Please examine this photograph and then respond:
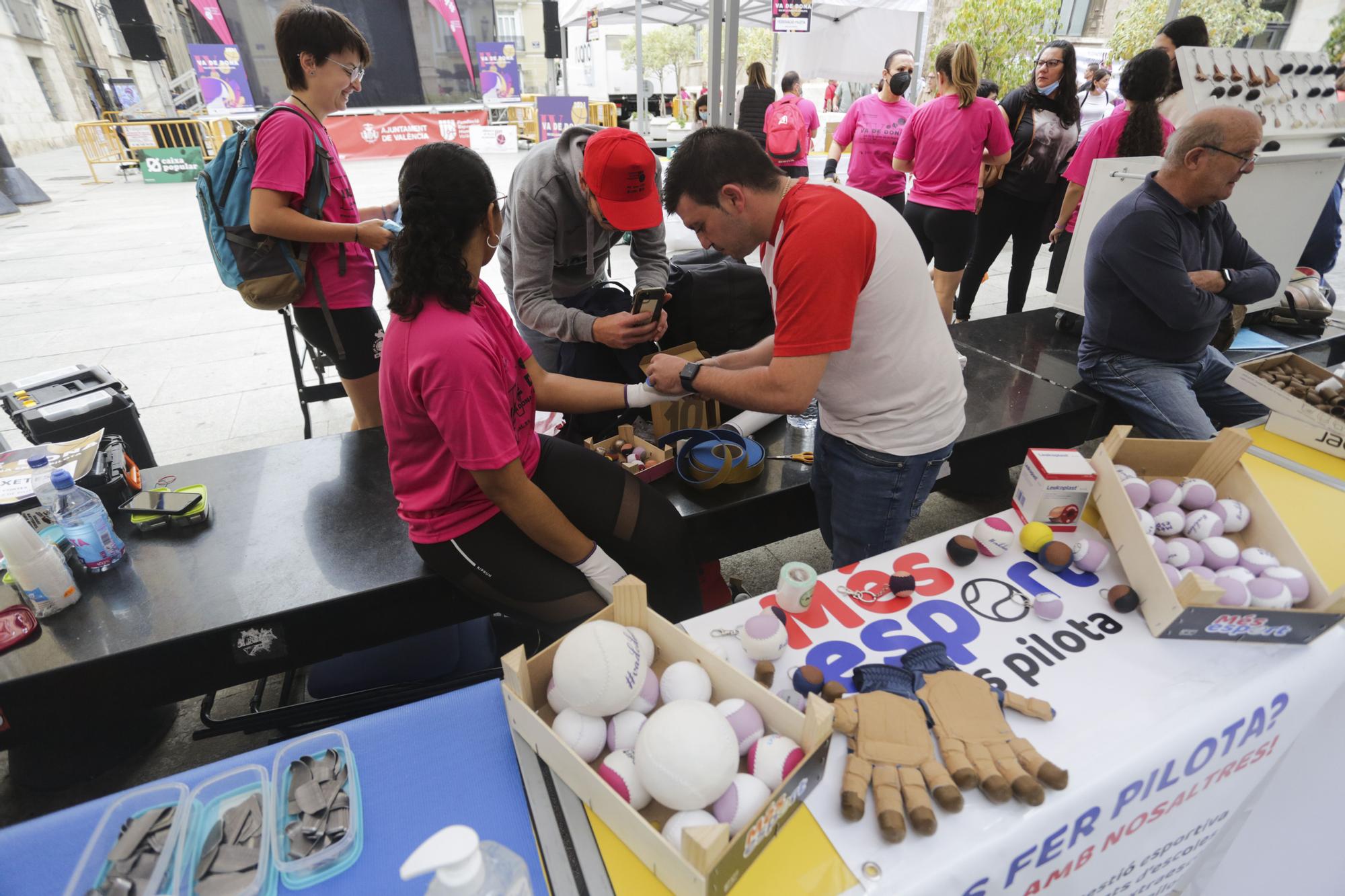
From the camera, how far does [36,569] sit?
1.62 m

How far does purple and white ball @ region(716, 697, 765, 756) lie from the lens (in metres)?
1.03

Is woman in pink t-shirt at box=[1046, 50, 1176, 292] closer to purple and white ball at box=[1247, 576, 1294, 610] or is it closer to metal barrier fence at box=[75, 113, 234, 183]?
purple and white ball at box=[1247, 576, 1294, 610]

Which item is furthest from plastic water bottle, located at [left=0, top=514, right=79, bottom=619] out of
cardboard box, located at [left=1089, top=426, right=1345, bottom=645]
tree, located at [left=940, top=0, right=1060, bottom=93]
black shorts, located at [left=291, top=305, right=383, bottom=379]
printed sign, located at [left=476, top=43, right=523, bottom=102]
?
printed sign, located at [left=476, top=43, right=523, bottom=102]

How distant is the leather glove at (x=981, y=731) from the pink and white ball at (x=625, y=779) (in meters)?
0.49

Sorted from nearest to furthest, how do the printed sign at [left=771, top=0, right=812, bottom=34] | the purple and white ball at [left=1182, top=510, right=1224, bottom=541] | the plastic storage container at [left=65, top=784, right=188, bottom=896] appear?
the plastic storage container at [left=65, top=784, right=188, bottom=896]
the purple and white ball at [left=1182, top=510, right=1224, bottom=541]
the printed sign at [left=771, top=0, right=812, bottom=34]

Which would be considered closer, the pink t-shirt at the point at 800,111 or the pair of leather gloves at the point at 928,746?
the pair of leather gloves at the point at 928,746

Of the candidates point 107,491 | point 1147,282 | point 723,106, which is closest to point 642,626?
point 107,491

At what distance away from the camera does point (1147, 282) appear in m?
2.34

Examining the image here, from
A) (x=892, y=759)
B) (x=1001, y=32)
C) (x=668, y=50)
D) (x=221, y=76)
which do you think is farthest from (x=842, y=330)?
(x=668, y=50)

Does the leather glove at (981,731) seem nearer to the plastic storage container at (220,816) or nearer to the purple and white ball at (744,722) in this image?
the purple and white ball at (744,722)

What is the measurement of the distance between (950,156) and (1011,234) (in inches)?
40.3

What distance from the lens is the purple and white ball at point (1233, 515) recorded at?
1.58 metres

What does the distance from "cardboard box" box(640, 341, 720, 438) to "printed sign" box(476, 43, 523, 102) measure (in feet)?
65.3

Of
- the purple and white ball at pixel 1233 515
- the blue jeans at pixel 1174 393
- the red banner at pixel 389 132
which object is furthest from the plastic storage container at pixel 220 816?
the red banner at pixel 389 132
